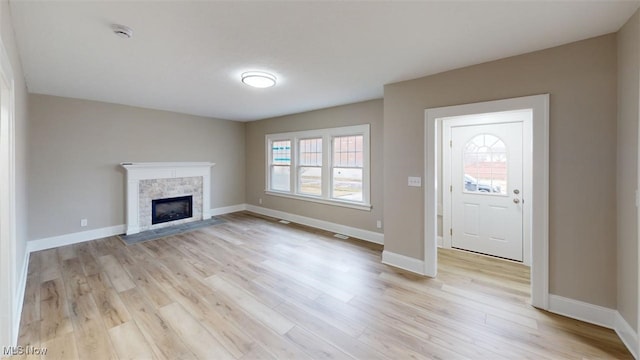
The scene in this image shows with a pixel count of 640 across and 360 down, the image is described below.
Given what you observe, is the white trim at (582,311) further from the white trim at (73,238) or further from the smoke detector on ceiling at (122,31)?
the white trim at (73,238)

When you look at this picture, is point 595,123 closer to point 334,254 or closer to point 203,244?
point 334,254

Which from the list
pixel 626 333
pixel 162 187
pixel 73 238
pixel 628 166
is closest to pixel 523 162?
pixel 628 166

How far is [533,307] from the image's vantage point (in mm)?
2498

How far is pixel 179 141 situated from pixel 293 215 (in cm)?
306

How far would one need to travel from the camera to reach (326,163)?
5.24 metres

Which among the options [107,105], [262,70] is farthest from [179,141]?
[262,70]

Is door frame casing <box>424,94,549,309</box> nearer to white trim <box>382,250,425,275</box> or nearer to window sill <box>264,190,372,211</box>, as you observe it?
white trim <box>382,250,425,275</box>

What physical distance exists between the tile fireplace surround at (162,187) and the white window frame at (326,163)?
59.7 inches

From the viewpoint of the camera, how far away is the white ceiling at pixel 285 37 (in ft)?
5.99

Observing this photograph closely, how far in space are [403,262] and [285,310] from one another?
1.74 metres

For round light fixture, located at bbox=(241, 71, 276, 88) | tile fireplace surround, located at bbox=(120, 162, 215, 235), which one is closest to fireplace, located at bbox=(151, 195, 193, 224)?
tile fireplace surround, located at bbox=(120, 162, 215, 235)

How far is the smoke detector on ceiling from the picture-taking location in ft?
6.77

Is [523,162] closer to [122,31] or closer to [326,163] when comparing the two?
[326,163]

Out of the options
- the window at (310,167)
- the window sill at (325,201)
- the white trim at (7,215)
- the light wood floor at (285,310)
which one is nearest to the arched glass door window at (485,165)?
the light wood floor at (285,310)
